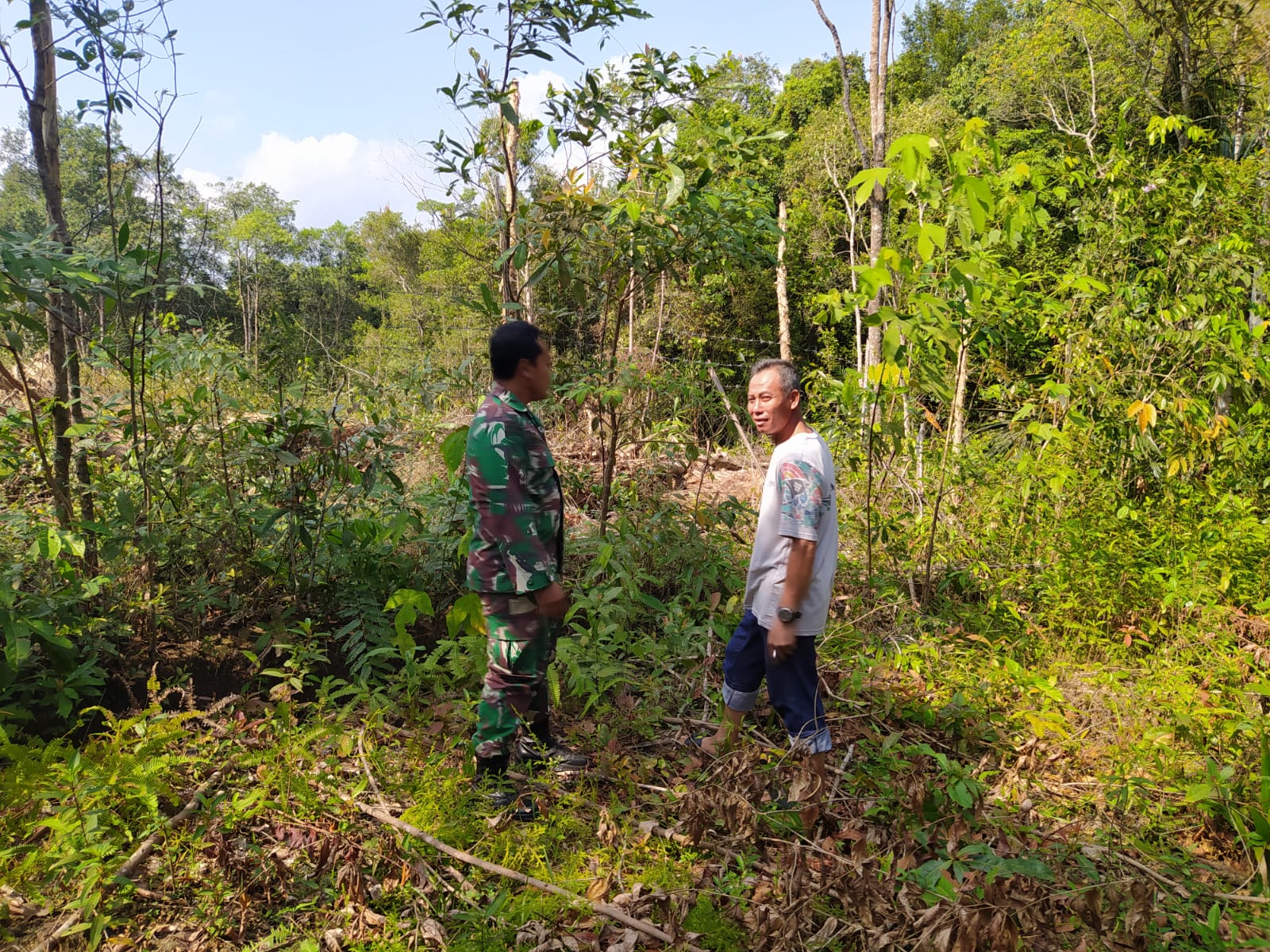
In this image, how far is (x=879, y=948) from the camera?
6.29ft

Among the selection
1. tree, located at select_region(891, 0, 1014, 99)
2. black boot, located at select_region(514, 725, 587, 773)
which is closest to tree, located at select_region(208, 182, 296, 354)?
tree, located at select_region(891, 0, 1014, 99)

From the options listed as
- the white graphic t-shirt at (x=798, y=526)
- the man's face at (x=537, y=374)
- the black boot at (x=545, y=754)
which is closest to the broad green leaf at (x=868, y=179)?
the white graphic t-shirt at (x=798, y=526)

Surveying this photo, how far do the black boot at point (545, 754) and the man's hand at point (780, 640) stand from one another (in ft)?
3.02

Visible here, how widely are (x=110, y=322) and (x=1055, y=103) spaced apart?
16834 millimetres

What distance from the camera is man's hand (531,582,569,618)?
2.53 metres

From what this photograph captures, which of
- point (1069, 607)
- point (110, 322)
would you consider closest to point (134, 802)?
point (110, 322)

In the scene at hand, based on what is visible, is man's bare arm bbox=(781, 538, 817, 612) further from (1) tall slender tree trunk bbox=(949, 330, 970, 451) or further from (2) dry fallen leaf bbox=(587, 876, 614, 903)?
(1) tall slender tree trunk bbox=(949, 330, 970, 451)

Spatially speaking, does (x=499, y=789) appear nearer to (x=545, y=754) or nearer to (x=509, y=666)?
(x=545, y=754)

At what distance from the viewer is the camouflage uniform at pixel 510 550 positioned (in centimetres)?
249

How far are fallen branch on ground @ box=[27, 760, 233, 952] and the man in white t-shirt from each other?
2.02m

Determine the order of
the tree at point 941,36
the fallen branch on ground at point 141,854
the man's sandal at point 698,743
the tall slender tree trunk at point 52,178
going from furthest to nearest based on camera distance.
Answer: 1. the tree at point 941,36
2. the tall slender tree trunk at point 52,178
3. the man's sandal at point 698,743
4. the fallen branch on ground at point 141,854

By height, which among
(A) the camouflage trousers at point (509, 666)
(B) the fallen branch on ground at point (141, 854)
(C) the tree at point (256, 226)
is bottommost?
(B) the fallen branch on ground at point (141, 854)

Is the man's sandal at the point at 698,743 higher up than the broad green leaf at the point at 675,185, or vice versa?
the broad green leaf at the point at 675,185

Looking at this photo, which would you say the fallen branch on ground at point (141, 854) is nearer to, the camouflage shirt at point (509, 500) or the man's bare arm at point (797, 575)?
the camouflage shirt at point (509, 500)
